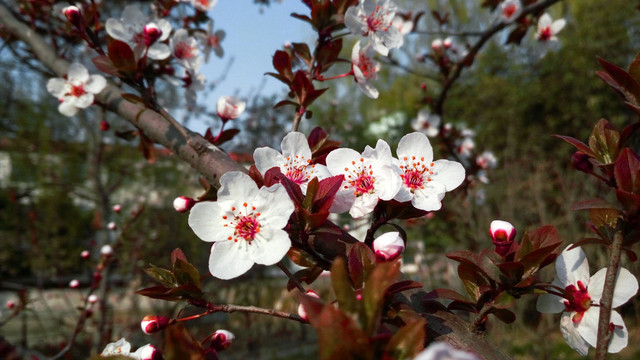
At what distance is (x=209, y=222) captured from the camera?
2.34 feet

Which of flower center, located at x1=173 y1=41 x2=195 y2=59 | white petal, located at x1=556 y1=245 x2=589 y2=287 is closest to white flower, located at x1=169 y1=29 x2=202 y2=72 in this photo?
flower center, located at x1=173 y1=41 x2=195 y2=59

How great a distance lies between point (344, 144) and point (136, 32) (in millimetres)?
3372

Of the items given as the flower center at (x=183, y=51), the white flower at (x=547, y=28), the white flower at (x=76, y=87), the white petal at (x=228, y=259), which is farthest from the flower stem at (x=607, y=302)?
the white flower at (x=547, y=28)

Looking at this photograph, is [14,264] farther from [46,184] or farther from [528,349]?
[528,349]

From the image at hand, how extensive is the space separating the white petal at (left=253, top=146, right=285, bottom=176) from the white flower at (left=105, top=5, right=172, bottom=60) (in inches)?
23.0

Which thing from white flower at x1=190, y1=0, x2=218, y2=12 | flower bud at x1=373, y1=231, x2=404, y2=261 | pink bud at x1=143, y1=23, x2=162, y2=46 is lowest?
flower bud at x1=373, y1=231, x2=404, y2=261

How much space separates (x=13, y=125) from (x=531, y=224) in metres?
7.02

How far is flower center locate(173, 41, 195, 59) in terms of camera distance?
1.33 meters

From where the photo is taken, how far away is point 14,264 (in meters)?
6.38

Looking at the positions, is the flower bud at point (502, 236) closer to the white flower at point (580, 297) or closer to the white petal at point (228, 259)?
the white flower at point (580, 297)

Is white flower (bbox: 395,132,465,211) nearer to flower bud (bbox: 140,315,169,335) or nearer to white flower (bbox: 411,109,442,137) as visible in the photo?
flower bud (bbox: 140,315,169,335)

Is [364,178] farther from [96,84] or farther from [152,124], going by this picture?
[96,84]

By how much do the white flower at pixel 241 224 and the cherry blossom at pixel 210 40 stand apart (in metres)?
1.01

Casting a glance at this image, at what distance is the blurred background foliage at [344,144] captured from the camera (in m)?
4.22
